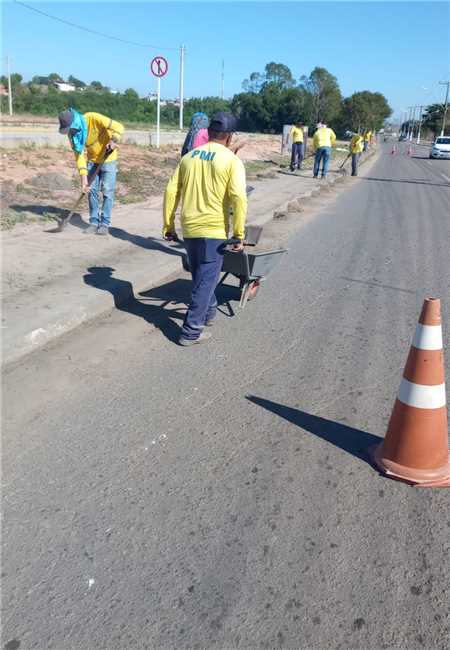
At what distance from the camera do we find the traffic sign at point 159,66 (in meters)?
16.9

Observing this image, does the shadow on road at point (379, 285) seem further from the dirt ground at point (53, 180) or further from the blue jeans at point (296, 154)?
the blue jeans at point (296, 154)

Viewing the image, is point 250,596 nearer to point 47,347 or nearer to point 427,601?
point 427,601

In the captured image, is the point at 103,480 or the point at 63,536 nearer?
the point at 63,536

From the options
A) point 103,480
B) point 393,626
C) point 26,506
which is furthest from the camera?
point 103,480

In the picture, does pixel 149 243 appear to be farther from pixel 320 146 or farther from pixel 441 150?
pixel 441 150

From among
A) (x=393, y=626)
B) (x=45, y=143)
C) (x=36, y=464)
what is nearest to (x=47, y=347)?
(x=36, y=464)

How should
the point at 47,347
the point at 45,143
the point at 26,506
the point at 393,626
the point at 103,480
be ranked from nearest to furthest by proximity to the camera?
1. the point at 393,626
2. the point at 26,506
3. the point at 103,480
4. the point at 47,347
5. the point at 45,143

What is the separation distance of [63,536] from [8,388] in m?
1.69

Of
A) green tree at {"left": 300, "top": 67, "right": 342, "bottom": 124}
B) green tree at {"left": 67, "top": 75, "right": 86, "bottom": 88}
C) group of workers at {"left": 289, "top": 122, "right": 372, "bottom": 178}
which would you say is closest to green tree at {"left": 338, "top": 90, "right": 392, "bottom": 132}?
green tree at {"left": 300, "top": 67, "right": 342, "bottom": 124}

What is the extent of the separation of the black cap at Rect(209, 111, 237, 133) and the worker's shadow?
1.79m

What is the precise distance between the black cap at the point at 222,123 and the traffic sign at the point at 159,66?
44.7 feet

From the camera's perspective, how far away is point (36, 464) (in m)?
3.21

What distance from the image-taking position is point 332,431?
145 inches

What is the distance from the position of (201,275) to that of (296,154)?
1968cm
